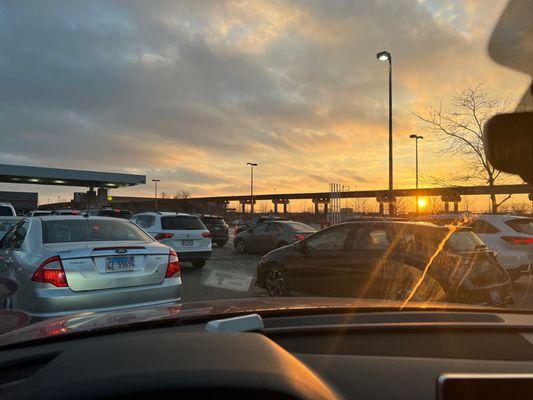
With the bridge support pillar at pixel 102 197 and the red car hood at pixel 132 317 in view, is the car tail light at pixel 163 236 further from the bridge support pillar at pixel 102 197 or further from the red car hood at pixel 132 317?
the bridge support pillar at pixel 102 197

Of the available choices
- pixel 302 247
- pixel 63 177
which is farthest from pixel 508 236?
pixel 63 177

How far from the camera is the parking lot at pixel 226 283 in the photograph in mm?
8750

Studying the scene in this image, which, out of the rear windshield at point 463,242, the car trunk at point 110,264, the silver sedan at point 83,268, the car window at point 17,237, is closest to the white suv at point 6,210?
the car window at point 17,237

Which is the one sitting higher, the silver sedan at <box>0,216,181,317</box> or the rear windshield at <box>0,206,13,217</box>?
the rear windshield at <box>0,206,13,217</box>

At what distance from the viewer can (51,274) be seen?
493 centimetres

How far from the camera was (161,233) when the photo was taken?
42.6 ft

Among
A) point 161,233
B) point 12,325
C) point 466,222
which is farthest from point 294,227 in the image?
point 12,325

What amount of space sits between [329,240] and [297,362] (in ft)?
21.1

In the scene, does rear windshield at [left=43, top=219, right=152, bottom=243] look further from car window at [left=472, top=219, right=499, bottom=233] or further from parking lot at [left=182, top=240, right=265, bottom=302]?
car window at [left=472, top=219, right=499, bottom=233]

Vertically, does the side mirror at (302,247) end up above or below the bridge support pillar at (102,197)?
below

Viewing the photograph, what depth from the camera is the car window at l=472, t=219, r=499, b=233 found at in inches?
398

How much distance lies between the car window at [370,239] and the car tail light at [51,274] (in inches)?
169

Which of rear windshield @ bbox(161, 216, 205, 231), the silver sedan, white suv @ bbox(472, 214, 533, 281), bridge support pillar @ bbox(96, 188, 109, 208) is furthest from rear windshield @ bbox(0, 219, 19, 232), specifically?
bridge support pillar @ bbox(96, 188, 109, 208)

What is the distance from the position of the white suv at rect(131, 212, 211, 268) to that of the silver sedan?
6.59 metres
